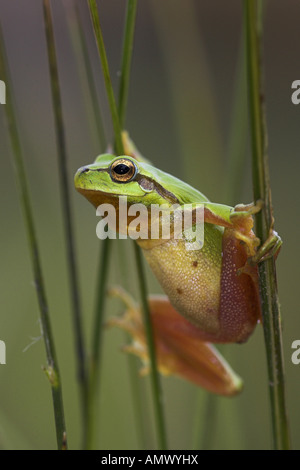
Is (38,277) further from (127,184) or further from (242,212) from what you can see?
(242,212)

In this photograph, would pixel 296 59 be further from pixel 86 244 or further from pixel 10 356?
pixel 10 356

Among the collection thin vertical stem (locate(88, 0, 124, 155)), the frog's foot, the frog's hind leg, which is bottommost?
the frog's hind leg

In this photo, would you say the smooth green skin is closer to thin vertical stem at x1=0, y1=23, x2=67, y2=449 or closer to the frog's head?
the frog's head

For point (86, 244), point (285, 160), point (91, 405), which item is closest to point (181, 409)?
point (86, 244)

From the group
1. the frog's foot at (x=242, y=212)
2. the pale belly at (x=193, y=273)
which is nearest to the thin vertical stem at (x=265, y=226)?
the frog's foot at (x=242, y=212)

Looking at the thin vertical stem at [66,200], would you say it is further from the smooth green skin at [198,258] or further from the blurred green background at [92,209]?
the blurred green background at [92,209]

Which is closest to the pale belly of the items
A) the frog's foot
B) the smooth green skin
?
the smooth green skin
